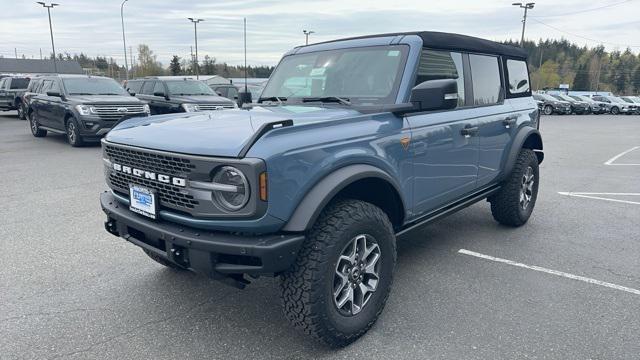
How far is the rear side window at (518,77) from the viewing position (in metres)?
5.05

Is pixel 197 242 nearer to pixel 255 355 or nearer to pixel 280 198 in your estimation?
pixel 280 198

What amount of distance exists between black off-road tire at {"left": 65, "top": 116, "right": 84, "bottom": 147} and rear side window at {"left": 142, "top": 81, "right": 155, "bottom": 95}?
3468 millimetres

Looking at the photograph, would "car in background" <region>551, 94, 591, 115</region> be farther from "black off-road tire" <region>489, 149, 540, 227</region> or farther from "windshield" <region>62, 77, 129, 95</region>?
"black off-road tire" <region>489, 149, 540, 227</region>

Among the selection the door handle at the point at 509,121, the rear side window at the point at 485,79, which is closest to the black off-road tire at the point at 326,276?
the rear side window at the point at 485,79

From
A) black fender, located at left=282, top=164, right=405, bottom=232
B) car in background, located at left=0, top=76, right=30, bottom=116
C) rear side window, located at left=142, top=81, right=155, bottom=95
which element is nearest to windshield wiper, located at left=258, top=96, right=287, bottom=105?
black fender, located at left=282, top=164, right=405, bottom=232

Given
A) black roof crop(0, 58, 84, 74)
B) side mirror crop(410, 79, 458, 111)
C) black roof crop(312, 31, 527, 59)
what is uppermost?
black roof crop(0, 58, 84, 74)

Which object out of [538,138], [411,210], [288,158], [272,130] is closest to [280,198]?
[288,158]

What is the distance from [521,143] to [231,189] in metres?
3.66

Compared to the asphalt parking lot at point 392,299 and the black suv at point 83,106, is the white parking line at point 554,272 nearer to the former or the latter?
the asphalt parking lot at point 392,299

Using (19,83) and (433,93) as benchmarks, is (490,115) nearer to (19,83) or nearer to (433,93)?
(433,93)

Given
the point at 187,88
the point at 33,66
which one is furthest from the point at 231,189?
the point at 33,66

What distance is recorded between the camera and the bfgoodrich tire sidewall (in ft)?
8.83

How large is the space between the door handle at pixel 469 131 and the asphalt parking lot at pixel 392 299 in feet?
3.94

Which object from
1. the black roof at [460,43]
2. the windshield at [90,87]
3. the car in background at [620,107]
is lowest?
the car in background at [620,107]
